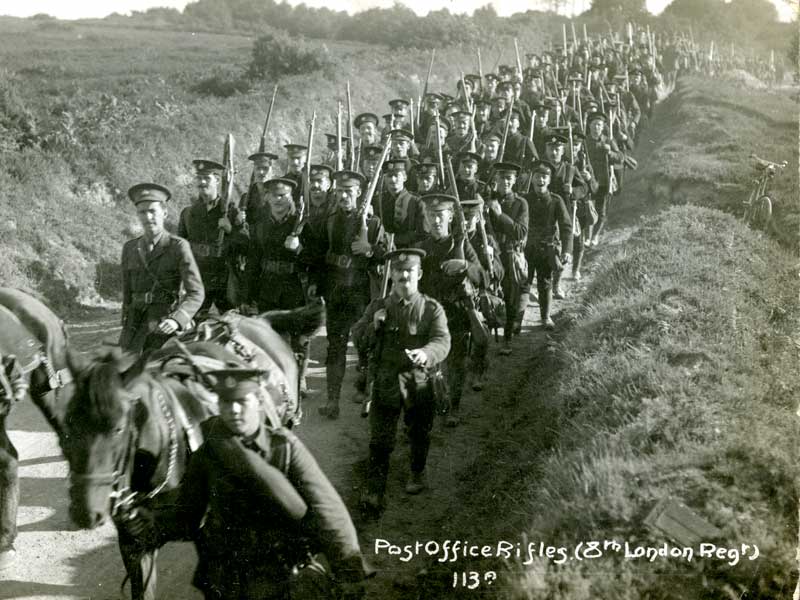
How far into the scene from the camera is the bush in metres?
21.5

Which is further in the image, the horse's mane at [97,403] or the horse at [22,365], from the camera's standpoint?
the horse at [22,365]

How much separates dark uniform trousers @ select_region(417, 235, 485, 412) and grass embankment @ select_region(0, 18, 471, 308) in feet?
20.1

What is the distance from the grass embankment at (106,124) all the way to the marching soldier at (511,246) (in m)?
6.24

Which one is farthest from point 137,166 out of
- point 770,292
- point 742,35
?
point 742,35

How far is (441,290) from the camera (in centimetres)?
721

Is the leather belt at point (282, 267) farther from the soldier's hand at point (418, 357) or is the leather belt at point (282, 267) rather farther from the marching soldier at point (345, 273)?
the soldier's hand at point (418, 357)

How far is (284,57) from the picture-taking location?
21.8m

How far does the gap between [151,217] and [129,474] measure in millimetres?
2824

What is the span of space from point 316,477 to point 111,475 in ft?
3.10

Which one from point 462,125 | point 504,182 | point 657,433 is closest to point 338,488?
point 657,433

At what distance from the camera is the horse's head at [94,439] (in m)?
3.35

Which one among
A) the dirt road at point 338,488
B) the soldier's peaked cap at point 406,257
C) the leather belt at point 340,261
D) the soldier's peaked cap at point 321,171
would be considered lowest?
the dirt road at point 338,488

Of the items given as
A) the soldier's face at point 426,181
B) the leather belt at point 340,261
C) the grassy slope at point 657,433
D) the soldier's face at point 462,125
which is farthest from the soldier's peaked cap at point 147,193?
the soldier's face at point 462,125

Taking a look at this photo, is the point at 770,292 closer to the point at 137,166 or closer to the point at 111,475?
→ the point at 111,475
